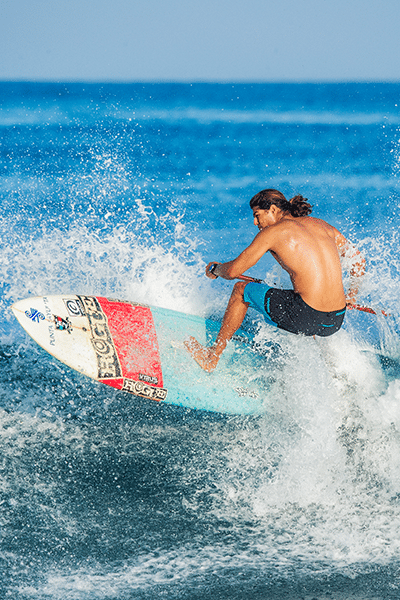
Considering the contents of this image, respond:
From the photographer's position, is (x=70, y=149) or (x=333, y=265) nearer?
(x=333, y=265)

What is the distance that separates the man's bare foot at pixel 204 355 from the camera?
4.44 metres

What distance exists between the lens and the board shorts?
391cm

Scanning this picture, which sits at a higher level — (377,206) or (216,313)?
(377,206)

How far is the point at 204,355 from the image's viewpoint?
447cm

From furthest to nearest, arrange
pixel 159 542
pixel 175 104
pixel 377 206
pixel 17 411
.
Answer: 1. pixel 175 104
2. pixel 377 206
3. pixel 17 411
4. pixel 159 542

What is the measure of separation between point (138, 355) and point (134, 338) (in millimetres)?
156

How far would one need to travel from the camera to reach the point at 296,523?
340 cm

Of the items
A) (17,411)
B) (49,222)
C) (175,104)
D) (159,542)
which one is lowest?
(159,542)

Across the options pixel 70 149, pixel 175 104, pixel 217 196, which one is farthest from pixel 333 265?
pixel 175 104

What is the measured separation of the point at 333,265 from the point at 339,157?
11852 millimetres

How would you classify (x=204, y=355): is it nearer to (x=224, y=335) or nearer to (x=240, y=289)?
(x=224, y=335)

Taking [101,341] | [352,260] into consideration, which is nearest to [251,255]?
[352,260]

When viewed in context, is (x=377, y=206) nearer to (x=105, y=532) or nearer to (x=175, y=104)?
(x=105, y=532)

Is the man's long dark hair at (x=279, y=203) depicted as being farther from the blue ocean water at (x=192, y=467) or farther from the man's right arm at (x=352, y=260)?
the blue ocean water at (x=192, y=467)
